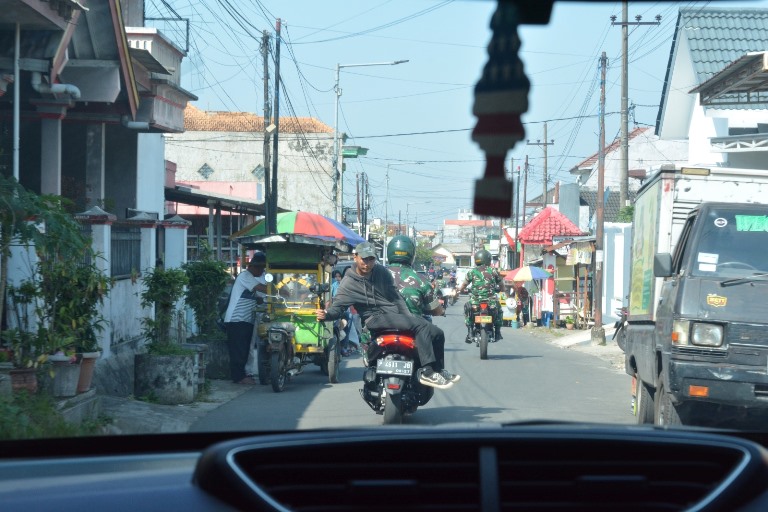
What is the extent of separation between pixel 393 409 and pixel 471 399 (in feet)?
9.65

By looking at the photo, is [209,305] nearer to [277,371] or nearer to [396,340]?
[277,371]

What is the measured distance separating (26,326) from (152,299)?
9.01 feet

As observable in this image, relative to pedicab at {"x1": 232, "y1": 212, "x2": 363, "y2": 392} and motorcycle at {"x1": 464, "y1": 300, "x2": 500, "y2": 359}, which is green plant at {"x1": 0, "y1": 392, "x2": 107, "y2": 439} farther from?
motorcycle at {"x1": 464, "y1": 300, "x2": 500, "y2": 359}

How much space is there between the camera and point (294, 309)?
13148 mm

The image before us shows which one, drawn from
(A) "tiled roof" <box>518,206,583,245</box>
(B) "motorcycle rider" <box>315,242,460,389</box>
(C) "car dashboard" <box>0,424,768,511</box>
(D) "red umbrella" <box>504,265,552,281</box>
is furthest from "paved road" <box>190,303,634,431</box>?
(A) "tiled roof" <box>518,206,583,245</box>

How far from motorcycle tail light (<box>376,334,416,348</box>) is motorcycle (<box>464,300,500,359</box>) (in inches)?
315

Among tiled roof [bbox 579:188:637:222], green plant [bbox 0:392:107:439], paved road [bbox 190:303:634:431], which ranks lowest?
paved road [bbox 190:303:634:431]

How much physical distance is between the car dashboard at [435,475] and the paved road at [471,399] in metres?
4.56

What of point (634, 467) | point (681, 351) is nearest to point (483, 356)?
point (681, 351)

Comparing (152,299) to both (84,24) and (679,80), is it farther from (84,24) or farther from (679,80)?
(679,80)

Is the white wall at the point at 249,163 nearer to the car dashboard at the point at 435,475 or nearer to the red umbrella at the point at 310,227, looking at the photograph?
the red umbrella at the point at 310,227

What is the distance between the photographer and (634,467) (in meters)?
2.22

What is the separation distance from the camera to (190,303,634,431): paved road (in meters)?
9.45

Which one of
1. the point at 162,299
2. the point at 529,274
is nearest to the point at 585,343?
the point at 529,274
